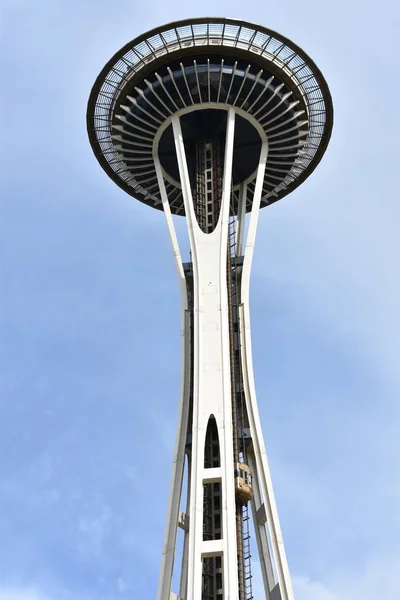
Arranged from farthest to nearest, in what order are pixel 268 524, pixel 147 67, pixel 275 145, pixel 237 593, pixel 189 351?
1. pixel 275 145
2. pixel 147 67
3. pixel 189 351
4. pixel 268 524
5. pixel 237 593

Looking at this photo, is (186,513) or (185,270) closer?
(186,513)

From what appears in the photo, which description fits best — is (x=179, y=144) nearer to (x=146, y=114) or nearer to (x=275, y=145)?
(x=146, y=114)

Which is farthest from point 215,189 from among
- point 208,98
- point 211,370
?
point 211,370

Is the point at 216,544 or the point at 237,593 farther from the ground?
the point at 216,544

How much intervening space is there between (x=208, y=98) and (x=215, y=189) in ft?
17.7

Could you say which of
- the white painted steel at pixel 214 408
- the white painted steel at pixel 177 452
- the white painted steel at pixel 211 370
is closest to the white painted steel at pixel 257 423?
the white painted steel at pixel 214 408

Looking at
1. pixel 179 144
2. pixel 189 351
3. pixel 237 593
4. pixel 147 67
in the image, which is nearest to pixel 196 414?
pixel 189 351

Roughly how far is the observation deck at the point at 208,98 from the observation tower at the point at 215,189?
8cm

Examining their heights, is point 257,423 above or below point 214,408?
above

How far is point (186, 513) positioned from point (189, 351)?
28.3 ft

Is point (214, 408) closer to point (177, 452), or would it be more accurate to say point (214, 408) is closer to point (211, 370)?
point (211, 370)

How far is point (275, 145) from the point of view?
159 feet

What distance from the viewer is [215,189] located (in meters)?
46.8

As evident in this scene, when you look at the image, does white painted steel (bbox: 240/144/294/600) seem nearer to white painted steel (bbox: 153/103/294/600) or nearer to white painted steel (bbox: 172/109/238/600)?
white painted steel (bbox: 153/103/294/600)
